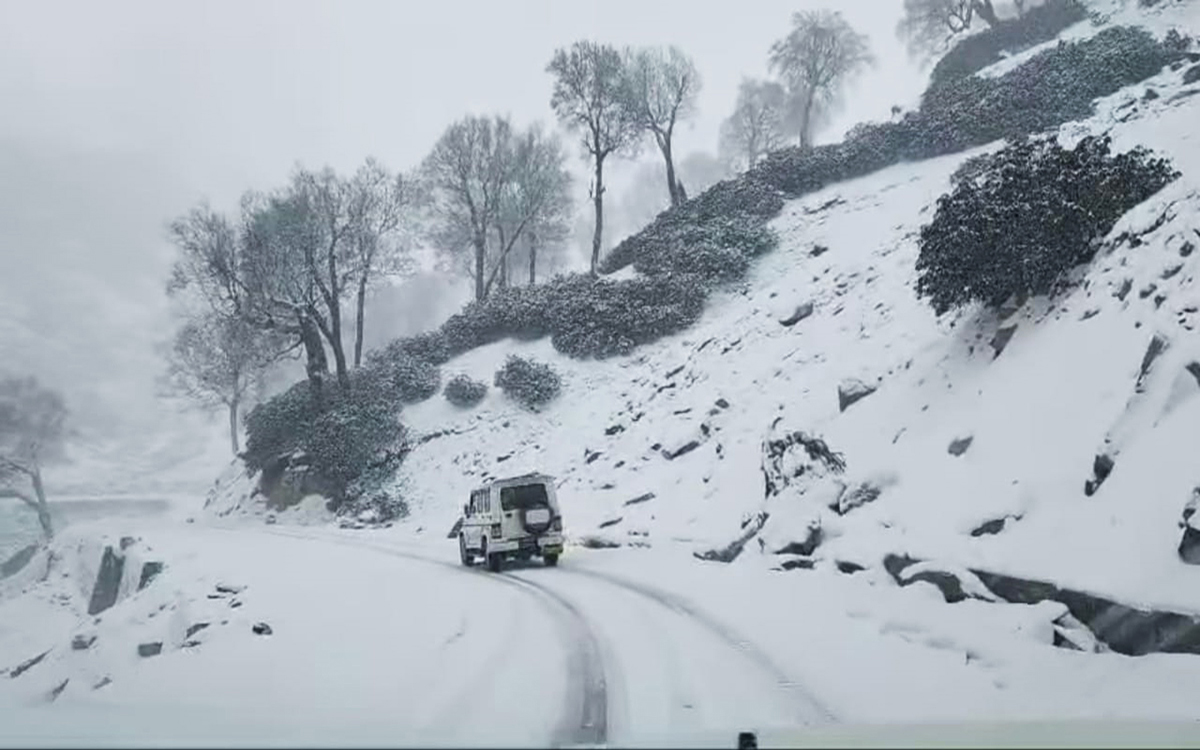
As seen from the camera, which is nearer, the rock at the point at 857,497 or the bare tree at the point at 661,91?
the rock at the point at 857,497

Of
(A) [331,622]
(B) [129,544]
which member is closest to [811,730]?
(A) [331,622]

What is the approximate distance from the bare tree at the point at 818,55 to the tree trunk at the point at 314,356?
1239 inches

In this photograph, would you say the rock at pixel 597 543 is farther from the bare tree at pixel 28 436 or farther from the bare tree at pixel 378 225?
the bare tree at pixel 378 225

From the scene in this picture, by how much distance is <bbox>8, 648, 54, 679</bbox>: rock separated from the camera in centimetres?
1187

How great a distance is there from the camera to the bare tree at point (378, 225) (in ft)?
115

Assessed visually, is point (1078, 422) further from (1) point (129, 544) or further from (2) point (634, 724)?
(1) point (129, 544)

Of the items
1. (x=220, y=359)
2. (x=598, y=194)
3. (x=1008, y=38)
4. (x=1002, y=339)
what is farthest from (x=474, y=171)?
(x=1002, y=339)

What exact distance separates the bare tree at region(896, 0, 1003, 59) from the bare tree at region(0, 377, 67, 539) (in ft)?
172

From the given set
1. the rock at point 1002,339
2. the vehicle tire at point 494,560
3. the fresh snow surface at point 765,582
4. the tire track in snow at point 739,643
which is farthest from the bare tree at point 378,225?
the rock at point 1002,339

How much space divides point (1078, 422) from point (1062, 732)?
812cm

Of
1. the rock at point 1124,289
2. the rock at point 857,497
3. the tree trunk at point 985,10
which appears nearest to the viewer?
the rock at point 1124,289

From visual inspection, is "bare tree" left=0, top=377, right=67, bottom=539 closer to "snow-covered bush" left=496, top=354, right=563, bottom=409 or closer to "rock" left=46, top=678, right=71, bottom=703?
"rock" left=46, top=678, right=71, bottom=703

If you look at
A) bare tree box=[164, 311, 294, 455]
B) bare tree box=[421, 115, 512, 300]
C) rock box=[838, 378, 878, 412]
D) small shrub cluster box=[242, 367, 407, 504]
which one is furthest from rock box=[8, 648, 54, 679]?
bare tree box=[421, 115, 512, 300]

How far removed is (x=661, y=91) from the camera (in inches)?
1658
